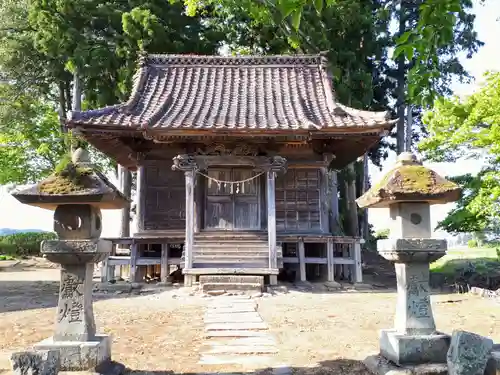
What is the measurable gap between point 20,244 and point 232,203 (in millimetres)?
19661

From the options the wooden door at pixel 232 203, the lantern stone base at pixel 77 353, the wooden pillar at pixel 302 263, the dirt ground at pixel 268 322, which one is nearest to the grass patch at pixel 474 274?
the dirt ground at pixel 268 322

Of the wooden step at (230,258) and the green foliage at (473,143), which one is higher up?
the green foliage at (473,143)

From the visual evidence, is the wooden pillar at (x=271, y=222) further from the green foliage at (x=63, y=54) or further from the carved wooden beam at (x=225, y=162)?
the green foliage at (x=63, y=54)

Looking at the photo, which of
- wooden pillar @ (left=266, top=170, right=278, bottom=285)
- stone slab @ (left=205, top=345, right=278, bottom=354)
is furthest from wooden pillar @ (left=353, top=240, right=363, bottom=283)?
stone slab @ (left=205, top=345, right=278, bottom=354)

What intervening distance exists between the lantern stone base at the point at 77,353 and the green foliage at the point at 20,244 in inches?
949

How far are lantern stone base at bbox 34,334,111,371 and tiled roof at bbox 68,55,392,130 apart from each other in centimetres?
765

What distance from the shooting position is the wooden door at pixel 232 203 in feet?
46.1

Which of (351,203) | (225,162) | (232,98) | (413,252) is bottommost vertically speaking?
(413,252)

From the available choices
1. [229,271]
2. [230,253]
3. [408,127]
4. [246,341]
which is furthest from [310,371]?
[408,127]

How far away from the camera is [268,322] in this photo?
827 cm

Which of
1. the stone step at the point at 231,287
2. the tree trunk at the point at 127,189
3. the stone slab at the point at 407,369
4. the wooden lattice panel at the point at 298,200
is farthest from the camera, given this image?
the tree trunk at the point at 127,189


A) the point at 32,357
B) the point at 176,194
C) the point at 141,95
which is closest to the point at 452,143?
the point at 176,194

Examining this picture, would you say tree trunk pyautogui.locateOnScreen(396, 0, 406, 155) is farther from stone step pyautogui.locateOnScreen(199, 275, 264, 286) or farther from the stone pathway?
the stone pathway

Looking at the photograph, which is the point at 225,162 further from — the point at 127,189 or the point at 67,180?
the point at 127,189
